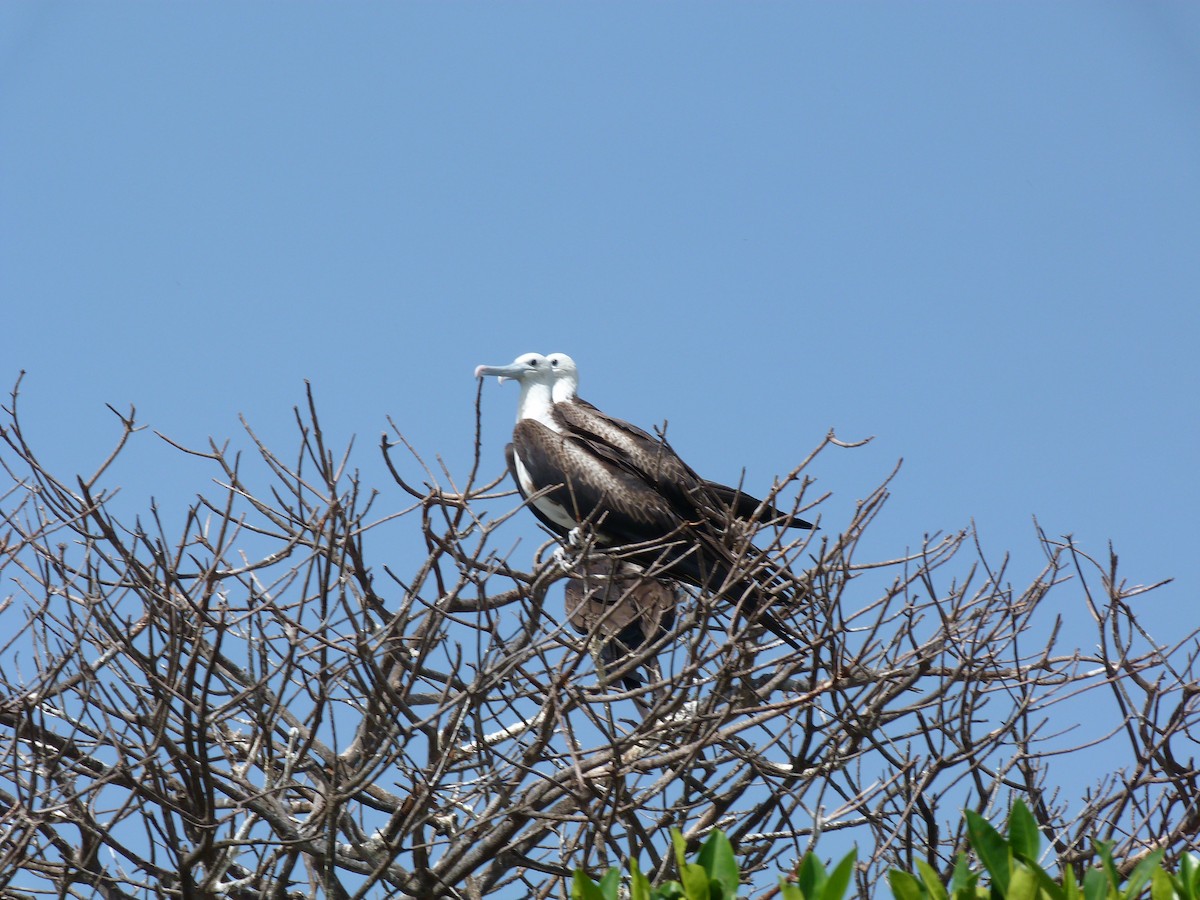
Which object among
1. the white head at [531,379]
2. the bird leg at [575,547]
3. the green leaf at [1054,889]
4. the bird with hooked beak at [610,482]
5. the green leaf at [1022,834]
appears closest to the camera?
the green leaf at [1054,889]

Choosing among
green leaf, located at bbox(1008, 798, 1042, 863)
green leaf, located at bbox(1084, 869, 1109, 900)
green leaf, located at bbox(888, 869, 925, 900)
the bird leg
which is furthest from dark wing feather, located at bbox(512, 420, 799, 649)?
green leaf, located at bbox(1084, 869, 1109, 900)

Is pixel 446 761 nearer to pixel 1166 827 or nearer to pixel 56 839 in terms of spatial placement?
pixel 56 839

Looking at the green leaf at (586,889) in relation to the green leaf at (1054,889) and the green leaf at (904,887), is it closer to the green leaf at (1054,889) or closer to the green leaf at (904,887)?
the green leaf at (904,887)

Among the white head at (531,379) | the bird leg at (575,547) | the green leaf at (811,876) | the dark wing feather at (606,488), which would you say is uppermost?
the white head at (531,379)

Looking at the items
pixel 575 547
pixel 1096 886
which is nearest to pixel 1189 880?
pixel 1096 886

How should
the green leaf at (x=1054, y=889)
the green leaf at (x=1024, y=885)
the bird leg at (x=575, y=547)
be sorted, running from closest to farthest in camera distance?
the green leaf at (x=1054, y=889) < the green leaf at (x=1024, y=885) < the bird leg at (x=575, y=547)

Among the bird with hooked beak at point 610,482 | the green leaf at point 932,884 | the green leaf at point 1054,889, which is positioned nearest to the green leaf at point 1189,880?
the green leaf at point 1054,889

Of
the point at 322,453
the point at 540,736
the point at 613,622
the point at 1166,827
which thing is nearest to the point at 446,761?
the point at 540,736

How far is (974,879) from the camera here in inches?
122

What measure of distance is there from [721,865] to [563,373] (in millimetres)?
5488

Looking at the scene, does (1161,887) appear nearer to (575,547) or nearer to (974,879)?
(974,879)

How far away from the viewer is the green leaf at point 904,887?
3.10 meters

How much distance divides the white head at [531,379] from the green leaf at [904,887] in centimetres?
500

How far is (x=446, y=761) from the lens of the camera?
4.49 meters
